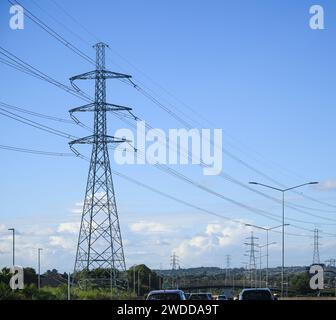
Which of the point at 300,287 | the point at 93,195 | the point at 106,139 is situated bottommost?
the point at 300,287

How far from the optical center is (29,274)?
89.3 metres

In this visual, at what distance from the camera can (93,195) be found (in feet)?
166
